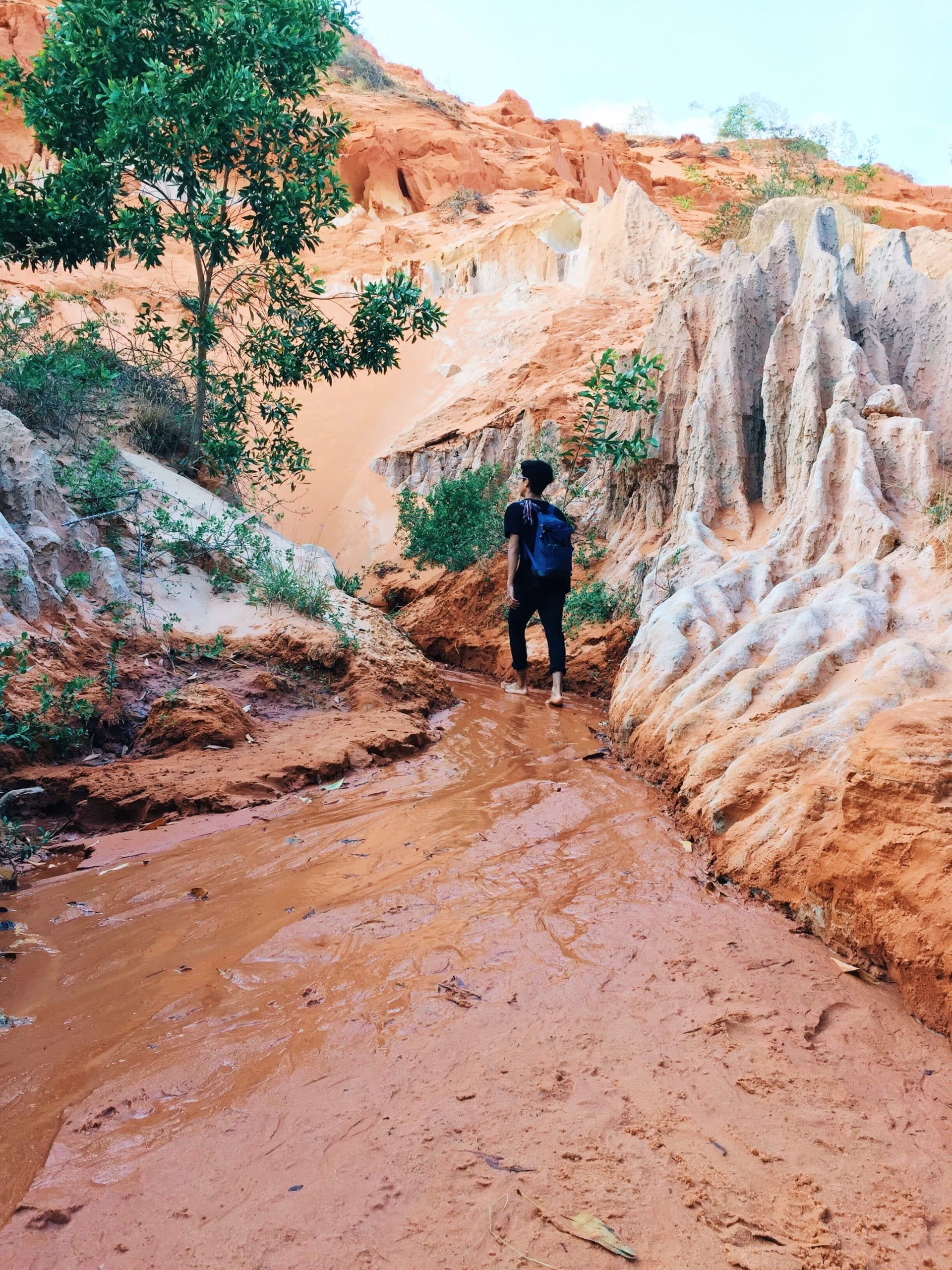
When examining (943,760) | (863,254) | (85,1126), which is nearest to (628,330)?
(863,254)

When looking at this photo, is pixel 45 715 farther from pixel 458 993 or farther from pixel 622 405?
pixel 622 405

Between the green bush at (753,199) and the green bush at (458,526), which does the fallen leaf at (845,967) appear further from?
the green bush at (753,199)

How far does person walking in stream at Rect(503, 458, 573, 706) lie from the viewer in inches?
235

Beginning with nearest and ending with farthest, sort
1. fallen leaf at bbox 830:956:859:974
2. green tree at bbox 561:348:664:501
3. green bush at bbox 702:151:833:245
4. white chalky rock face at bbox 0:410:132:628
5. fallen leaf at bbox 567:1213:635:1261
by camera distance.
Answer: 1. fallen leaf at bbox 567:1213:635:1261
2. fallen leaf at bbox 830:956:859:974
3. white chalky rock face at bbox 0:410:132:628
4. green tree at bbox 561:348:664:501
5. green bush at bbox 702:151:833:245

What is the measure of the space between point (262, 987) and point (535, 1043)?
81 cm

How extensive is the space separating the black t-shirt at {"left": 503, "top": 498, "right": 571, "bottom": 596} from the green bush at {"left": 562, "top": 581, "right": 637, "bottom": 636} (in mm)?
1473

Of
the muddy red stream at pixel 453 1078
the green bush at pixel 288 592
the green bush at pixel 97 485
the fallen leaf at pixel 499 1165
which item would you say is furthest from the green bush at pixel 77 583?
the fallen leaf at pixel 499 1165

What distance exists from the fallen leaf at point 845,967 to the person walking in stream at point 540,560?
393 centimetres

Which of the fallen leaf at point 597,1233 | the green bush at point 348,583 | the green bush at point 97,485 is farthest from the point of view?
the green bush at point 348,583

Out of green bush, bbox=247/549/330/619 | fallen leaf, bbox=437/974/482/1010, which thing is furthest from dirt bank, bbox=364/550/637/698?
fallen leaf, bbox=437/974/482/1010

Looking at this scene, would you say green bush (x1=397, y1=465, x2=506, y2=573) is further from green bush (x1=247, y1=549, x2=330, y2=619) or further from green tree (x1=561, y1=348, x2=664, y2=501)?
green bush (x1=247, y1=549, x2=330, y2=619)

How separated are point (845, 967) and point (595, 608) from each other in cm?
551

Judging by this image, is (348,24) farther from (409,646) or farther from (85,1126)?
(85,1126)

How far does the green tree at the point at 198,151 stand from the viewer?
680cm
